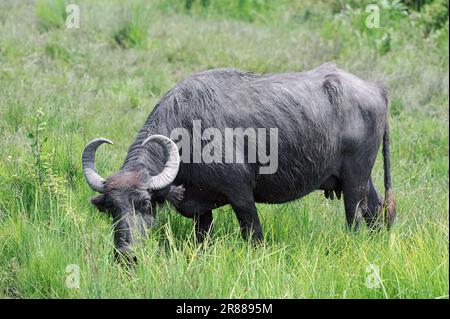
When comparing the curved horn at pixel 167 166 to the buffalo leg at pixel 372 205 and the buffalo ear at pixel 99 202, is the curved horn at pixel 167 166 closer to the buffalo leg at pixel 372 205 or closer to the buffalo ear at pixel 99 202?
the buffalo ear at pixel 99 202

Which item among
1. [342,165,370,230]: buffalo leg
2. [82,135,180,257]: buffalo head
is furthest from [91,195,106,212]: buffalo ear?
[342,165,370,230]: buffalo leg

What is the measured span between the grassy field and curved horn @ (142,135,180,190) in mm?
380

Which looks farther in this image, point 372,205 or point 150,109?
point 150,109

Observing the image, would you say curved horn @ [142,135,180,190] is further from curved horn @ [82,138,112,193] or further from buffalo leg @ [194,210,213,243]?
buffalo leg @ [194,210,213,243]

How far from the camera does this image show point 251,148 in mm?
5918

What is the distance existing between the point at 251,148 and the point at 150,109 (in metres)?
3.57

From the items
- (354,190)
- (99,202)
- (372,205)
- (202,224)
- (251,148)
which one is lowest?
(372,205)

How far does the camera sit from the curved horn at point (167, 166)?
5.40 meters

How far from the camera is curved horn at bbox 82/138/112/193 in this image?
5.40m

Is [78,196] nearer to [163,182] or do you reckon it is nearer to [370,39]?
[163,182]

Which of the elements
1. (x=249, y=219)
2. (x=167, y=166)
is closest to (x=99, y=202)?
(x=167, y=166)

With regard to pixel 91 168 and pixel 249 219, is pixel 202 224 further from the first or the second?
pixel 91 168
